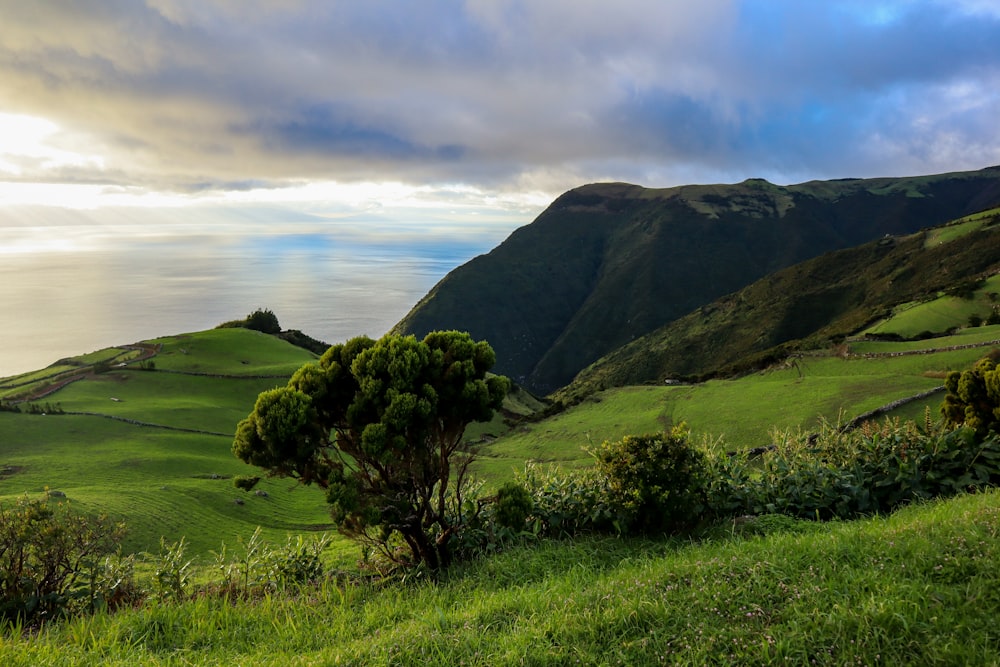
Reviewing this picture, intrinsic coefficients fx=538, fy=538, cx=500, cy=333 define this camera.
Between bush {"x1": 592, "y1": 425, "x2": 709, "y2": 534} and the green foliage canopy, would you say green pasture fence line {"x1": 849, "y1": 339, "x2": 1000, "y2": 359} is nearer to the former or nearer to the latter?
the green foliage canopy

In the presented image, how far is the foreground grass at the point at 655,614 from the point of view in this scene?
3.78 meters

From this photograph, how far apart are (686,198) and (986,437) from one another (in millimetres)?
192425

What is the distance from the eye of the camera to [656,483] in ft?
20.8

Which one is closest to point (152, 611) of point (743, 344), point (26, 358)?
point (743, 344)

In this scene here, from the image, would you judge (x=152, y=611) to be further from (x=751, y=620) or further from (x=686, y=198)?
(x=686, y=198)

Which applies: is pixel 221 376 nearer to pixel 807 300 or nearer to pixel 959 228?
pixel 807 300

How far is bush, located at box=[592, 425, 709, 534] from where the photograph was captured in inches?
249

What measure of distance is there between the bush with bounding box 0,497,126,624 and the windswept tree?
6.56 ft

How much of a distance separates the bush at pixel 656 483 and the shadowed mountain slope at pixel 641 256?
370 feet

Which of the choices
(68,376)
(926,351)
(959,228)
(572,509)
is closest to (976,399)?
(572,509)

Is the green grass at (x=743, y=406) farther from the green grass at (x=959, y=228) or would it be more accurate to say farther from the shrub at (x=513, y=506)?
the green grass at (x=959, y=228)

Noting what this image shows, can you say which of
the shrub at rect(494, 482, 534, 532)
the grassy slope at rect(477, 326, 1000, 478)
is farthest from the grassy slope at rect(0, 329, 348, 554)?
→ the shrub at rect(494, 482, 534, 532)

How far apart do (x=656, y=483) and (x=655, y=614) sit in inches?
88.0

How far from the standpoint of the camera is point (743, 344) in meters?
76.1
